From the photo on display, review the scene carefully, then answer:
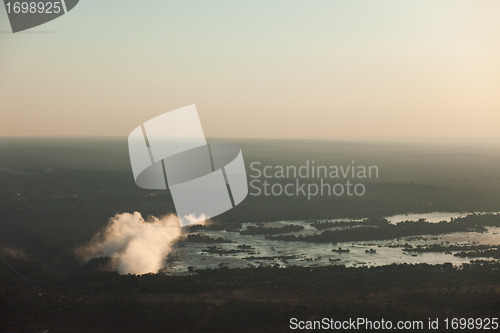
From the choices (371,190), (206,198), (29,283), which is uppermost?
(29,283)

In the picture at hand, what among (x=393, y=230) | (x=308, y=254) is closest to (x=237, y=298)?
(x=308, y=254)

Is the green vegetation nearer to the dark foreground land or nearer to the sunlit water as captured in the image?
the sunlit water

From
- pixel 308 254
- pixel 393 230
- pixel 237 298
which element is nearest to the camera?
pixel 237 298

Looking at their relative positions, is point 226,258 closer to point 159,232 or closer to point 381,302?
point 159,232

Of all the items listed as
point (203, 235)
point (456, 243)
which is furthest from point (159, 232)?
point (456, 243)

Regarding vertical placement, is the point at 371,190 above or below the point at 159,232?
below

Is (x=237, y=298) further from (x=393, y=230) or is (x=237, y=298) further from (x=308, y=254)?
(x=393, y=230)

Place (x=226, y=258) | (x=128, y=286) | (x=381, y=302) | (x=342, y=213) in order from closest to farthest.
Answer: (x=381, y=302)
(x=128, y=286)
(x=226, y=258)
(x=342, y=213)
